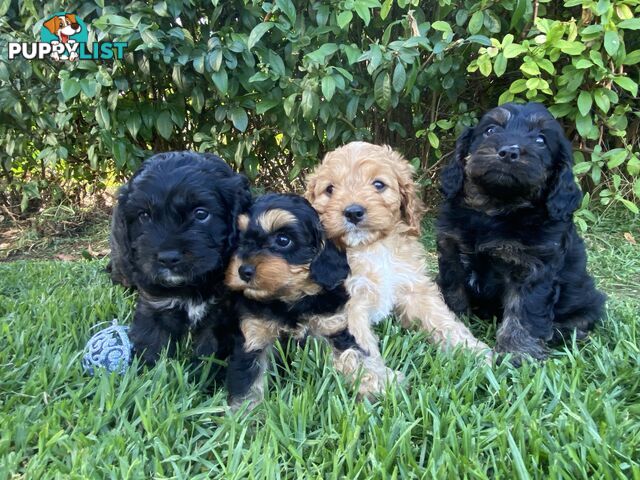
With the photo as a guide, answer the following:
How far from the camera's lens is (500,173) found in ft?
9.95

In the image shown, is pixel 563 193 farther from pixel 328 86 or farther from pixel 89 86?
pixel 89 86

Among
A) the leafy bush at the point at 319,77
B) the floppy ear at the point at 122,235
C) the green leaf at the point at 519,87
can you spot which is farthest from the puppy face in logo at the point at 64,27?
the green leaf at the point at 519,87

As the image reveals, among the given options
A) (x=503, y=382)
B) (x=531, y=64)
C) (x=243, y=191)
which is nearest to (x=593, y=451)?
(x=503, y=382)

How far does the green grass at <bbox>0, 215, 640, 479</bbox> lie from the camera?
2.05m

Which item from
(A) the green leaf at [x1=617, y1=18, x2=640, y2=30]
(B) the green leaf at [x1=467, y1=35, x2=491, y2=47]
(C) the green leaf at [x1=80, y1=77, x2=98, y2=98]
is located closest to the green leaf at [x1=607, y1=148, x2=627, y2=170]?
(A) the green leaf at [x1=617, y1=18, x2=640, y2=30]

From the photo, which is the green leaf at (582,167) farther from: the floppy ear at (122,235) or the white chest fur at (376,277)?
the floppy ear at (122,235)

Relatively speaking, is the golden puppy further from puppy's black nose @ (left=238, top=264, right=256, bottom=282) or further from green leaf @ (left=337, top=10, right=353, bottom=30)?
green leaf @ (left=337, top=10, right=353, bottom=30)

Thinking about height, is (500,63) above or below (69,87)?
above

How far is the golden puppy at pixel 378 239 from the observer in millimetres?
3174

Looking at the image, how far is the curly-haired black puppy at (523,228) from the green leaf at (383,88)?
1.16 meters

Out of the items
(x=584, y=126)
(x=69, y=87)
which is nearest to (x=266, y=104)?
(x=69, y=87)

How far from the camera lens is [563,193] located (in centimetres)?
316

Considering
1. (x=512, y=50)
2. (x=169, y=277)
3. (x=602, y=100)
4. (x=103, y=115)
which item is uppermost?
(x=512, y=50)

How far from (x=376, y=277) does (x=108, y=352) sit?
162 centimetres
